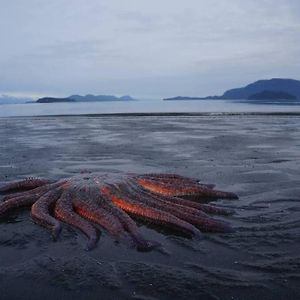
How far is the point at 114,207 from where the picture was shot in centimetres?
910

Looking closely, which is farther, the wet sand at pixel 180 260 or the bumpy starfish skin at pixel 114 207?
the bumpy starfish skin at pixel 114 207

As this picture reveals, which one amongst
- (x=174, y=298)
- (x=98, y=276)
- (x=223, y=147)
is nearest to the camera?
(x=174, y=298)

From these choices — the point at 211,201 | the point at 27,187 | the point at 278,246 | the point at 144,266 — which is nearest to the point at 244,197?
the point at 211,201

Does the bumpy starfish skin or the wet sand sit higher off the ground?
the bumpy starfish skin

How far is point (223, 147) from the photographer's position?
22.8 meters

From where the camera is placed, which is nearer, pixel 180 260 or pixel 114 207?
pixel 180 260

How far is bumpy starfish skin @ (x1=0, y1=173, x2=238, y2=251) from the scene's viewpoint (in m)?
8.63

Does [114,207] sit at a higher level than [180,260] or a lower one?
higher

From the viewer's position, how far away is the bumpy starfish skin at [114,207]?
340 inches

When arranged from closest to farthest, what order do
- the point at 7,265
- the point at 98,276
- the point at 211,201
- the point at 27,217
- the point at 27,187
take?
the point at 98,276 < the point at 7,265 < the point at 27,217 < the point at 211,201 < the point at 27,187

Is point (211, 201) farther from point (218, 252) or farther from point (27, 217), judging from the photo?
point (27, 217)

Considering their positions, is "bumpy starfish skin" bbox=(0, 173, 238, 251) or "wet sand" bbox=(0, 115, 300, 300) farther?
"bumpy starfish skin" bbox=(0, 173, 238, 251)

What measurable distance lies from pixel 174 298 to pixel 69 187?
4.58 metres

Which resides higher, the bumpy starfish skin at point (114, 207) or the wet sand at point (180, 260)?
the bumpy starfish skin at point (114, 207)
